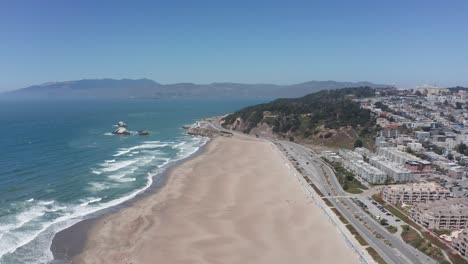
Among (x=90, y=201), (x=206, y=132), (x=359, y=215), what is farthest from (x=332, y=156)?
(x=206, y=132)

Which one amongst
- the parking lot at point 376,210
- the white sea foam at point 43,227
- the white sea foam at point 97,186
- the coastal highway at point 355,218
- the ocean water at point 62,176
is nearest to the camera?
the coastal highway at point 355,218

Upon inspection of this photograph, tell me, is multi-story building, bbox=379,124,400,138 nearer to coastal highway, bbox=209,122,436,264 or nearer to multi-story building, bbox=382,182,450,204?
coastal highway, bbox=209,122,436,264

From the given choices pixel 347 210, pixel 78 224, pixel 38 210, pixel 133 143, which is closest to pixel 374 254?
pixel 347 210

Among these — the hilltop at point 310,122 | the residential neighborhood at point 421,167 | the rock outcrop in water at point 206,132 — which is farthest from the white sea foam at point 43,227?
the rock outcrop in water at point 206,132

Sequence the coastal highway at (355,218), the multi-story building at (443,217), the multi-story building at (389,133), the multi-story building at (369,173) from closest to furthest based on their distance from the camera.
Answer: the coastal highway at (355,218) → the multi-story building at (443,217) → the multi-story building at (369,173) → the multi-story building at (389,133)

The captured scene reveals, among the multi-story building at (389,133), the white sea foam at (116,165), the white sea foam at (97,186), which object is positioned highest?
the multi-story building at (389,133)

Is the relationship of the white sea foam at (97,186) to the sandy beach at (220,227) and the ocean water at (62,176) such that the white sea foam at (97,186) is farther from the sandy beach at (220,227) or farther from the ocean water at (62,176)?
the sandy beach at (220,227)

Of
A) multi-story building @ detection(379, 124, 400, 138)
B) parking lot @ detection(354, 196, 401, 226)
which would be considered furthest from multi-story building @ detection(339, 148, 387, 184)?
multi-story building @ detection(379, 124, 400, 138)
